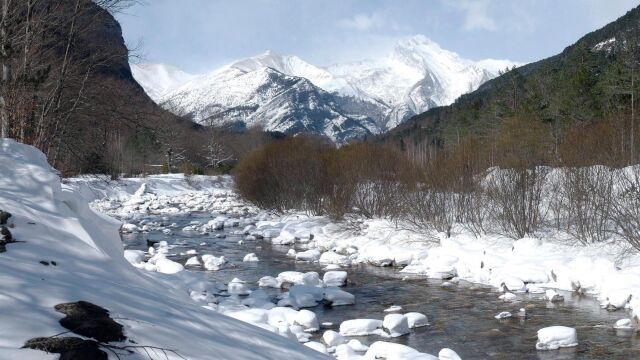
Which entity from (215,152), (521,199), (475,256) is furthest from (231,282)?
(215,152)

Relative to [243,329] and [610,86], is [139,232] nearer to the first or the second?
[243,329]

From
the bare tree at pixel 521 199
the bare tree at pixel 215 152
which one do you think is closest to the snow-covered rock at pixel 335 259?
the bare tree at pixel 521 199

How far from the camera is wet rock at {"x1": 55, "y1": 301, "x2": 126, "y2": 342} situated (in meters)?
3.29

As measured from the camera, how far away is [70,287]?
398 cm

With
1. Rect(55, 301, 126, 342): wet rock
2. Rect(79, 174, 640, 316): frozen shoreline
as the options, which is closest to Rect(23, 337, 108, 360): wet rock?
Rect(55, 301, 126, 342): wet rock

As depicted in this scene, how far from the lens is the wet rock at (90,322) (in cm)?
329

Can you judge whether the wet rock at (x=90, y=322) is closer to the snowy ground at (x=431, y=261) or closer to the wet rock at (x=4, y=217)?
the wet rock at (x=4, y=217)

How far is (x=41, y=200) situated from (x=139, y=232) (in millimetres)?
19856

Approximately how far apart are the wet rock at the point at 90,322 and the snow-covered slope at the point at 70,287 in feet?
0.22

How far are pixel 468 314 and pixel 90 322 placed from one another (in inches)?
346

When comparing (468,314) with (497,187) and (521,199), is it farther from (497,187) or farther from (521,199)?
(497,187)

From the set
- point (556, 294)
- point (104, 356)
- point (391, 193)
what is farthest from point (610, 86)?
point (104, 356)

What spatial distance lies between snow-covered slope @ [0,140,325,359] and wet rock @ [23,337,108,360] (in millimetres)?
74

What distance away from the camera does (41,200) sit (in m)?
6.01
